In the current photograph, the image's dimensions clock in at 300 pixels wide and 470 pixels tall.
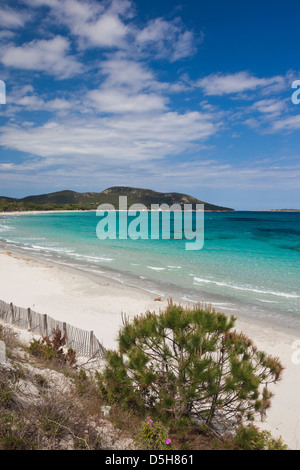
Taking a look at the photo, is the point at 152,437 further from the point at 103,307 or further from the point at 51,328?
the point at 103,307

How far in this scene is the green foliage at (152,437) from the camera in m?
4.87

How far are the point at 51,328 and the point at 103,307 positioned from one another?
5483 millimetres

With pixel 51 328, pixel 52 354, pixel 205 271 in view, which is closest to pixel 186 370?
pixel 52 354

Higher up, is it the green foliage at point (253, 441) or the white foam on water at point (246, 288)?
the green foliage at point (253, 441)

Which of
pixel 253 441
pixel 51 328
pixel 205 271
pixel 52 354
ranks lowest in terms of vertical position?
pixel 205 271

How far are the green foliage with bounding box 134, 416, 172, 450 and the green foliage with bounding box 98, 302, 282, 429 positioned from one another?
0.37m

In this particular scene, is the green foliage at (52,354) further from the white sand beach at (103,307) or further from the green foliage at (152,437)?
the green foliage at (152,437)

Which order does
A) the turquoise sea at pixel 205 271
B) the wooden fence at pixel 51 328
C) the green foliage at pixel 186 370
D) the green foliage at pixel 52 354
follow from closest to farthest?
1. the green foliage at pixel 186 370
2. the green foliage at pixel 52 354
3. the wooden fence at pixel 51 328
4. the turquoise sea at pixel 205 271

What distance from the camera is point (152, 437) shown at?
5.16 meters

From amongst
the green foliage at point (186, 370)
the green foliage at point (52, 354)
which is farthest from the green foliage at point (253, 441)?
the green foliage at point (52, 354)

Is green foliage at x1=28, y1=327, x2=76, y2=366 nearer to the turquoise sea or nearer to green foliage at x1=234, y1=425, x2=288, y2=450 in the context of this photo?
green foliage at x1=234, y1=425, x2=288, y2=450

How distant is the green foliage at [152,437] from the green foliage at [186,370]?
368mm

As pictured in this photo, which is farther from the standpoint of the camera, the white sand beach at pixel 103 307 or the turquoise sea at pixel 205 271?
the turquoise sea at pixel 205 271
